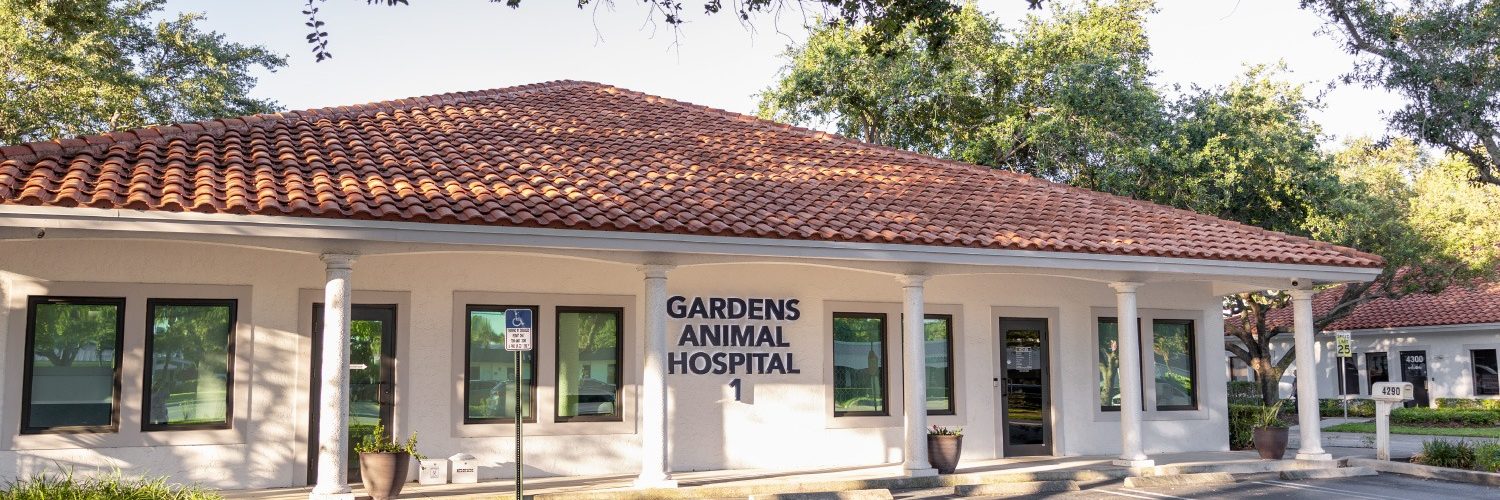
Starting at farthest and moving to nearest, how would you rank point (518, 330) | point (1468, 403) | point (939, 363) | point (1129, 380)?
1. point (1468, 403)
2. point (939, 363)
3. point (1129, 380)
4. point (518, 330)

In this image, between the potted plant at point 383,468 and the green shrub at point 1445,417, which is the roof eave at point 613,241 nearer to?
the potted plant at point 383,468

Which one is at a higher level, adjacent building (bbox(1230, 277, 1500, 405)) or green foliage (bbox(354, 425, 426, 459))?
adjacent building (bbox(1230, 277, 1500, 405))

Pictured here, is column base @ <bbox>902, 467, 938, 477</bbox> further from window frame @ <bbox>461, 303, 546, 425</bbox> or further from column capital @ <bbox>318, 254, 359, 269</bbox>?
column capital @ <bbox>318, 254, 359, 269</bbox>

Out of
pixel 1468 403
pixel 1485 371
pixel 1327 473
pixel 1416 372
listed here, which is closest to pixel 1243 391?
pixel 1416 372

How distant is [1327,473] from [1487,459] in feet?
5.57

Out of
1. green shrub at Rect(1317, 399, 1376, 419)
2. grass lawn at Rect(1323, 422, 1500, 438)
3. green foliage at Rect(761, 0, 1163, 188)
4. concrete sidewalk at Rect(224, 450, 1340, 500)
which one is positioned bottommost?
grass lawn at Rect(1323, 422, 1500, 438)

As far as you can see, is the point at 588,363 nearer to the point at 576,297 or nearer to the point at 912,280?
the point at 576,297

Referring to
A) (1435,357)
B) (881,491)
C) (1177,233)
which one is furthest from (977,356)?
(1435,357)

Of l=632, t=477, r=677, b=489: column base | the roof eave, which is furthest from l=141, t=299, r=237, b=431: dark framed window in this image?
l=632, t=477, r=677, b=489: column base

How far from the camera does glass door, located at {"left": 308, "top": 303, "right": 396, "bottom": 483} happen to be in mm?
12156

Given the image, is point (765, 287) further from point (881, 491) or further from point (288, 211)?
point (288, 211)

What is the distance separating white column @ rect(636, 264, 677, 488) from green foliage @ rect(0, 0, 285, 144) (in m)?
10.3

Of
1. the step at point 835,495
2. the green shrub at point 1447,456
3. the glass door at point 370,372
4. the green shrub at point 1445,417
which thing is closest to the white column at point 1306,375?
the green shrub at point 1447,456

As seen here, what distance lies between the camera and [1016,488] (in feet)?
41.4
